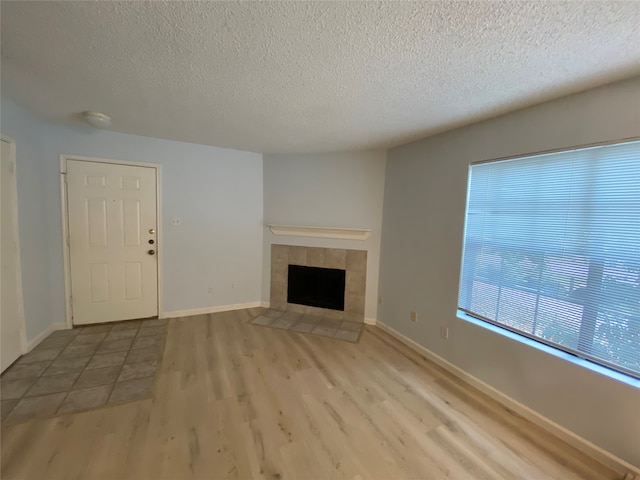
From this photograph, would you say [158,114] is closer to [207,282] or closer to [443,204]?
[207,282]

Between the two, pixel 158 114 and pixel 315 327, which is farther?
pixel 315 327

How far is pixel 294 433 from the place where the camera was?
1.76 metres

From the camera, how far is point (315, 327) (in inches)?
137

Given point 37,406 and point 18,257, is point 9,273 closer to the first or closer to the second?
point 18,257

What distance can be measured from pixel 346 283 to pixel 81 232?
332 cm

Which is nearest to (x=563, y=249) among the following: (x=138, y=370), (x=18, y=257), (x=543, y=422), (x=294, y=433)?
(x=543, y=422)

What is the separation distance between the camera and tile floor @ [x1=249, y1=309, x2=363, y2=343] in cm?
330

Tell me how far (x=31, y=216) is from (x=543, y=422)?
483 cm

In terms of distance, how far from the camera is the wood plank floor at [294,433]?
1508 millimetres

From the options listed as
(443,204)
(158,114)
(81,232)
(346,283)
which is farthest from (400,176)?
(81,232)

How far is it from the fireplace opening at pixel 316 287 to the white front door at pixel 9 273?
2829 millimetres

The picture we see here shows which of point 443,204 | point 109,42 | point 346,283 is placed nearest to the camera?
point 109,42

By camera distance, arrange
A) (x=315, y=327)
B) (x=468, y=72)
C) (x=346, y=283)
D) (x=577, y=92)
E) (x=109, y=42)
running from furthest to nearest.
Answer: (x=346, y=283) < (x=315, y=327) < (x=577, y=92) < (x=468, y=72) < (x=109, y=42)

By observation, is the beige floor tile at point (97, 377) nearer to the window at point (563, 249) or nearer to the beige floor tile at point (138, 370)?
the beige floor tile at point (138, 370)
